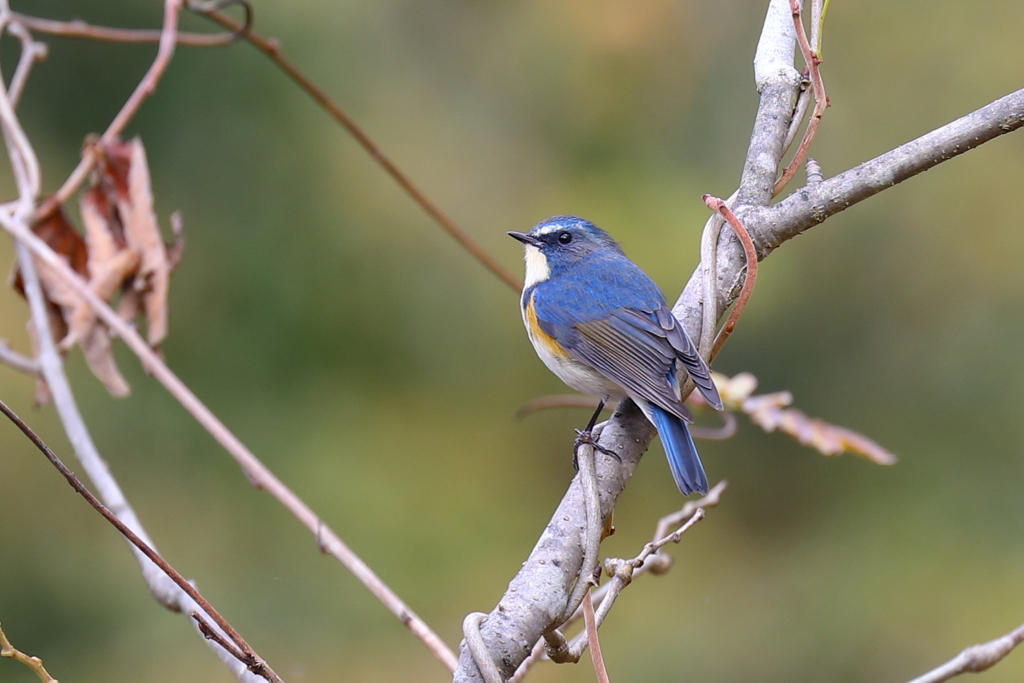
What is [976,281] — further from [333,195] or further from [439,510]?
[333,195]

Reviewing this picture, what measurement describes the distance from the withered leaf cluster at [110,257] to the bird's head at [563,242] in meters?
1.00

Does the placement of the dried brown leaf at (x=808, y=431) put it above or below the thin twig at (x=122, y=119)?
below

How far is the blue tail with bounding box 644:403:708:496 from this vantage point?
175 centimetres

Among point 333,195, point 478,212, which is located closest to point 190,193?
point 333,195

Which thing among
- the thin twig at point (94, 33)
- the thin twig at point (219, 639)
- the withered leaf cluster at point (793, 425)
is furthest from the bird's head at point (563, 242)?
the thin twig at point (219, 639)

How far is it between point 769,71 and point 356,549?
380 centimetres

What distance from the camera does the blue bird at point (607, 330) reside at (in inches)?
70.7

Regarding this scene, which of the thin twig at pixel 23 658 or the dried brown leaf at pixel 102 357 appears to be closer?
the thin twig at pixel 23 658

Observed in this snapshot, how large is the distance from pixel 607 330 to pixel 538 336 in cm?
23

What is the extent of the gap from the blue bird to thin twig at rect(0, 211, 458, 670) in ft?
1.70

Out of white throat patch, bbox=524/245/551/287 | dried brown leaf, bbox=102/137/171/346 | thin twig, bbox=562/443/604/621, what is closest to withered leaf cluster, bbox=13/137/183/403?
dried brown leaf, bbox=102/137/171/346

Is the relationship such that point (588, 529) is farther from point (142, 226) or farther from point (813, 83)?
point (142, 226)

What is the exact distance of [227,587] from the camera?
15.8 feet

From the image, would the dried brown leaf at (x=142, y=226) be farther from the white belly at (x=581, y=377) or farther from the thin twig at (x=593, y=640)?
the thin twig at (x=593, y=640)
